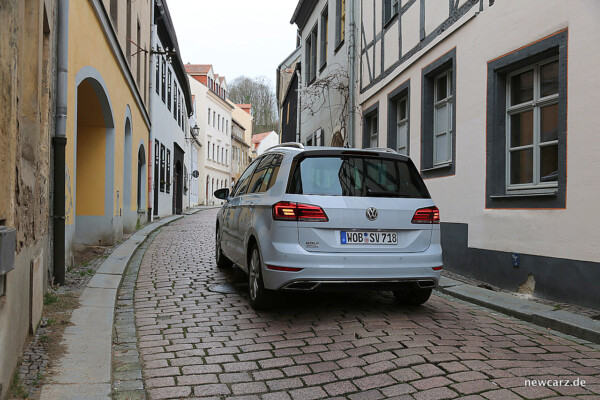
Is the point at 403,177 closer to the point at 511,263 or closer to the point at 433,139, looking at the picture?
the point at 511,263

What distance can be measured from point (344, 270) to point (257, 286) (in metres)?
1.04

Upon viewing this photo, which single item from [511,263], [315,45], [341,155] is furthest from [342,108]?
[341,155]

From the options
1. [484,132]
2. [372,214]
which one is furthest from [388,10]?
[372,214]

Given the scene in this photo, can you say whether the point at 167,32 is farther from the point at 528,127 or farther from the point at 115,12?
the point at 528,127

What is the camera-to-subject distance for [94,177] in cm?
1074

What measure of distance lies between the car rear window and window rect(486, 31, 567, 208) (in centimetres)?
192

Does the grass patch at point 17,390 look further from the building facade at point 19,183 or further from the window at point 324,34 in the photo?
the window at point 324,34

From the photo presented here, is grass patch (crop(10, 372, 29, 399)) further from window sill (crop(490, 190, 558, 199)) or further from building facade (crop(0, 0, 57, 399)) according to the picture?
window sill (crop(490, 190, 558, 199))

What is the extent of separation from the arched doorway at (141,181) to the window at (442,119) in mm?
10051

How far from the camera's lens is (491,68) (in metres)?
7.57

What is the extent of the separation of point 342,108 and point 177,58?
12.0m

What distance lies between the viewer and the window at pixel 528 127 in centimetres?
627

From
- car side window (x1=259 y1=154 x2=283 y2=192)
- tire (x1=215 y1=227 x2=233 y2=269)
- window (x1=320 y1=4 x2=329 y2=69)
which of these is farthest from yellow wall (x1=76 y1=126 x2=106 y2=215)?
window (x1=320 y1=4 x2=329 y2=69)

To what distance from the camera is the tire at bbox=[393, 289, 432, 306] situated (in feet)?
19.3
